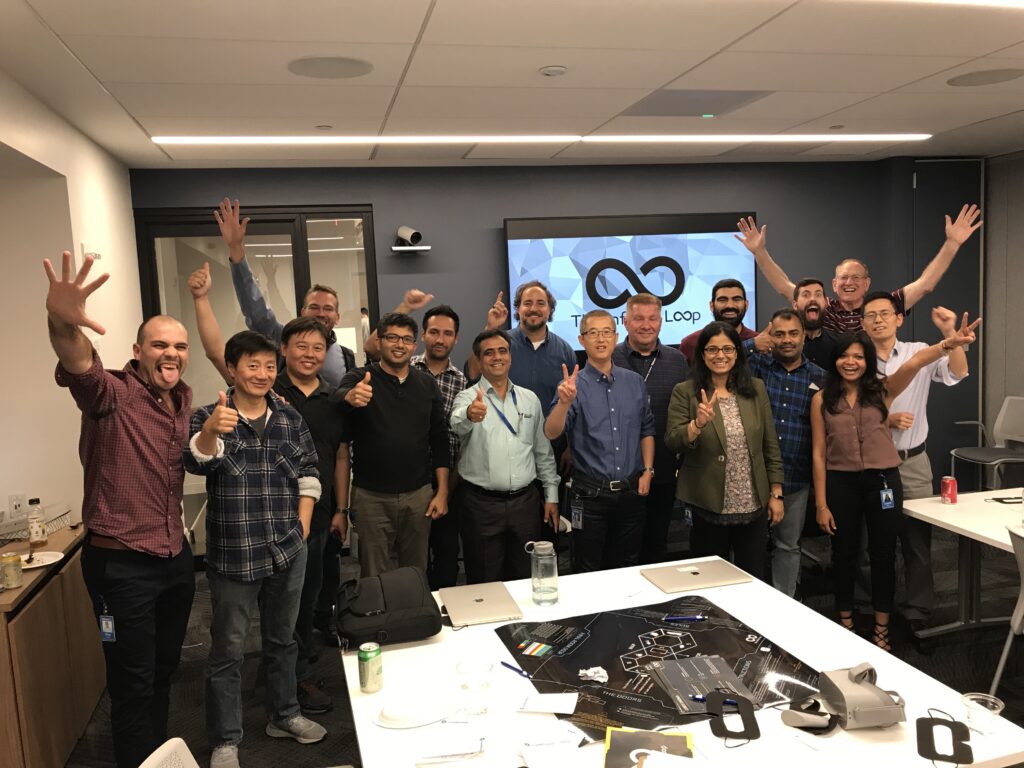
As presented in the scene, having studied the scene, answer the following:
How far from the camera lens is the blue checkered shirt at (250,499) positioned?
2590 millimetres

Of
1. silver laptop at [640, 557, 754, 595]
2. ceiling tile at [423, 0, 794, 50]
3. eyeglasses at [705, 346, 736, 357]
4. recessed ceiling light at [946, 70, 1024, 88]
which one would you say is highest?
recessed ceiling light at [946, 70, 1024, 88]

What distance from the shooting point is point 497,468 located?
3328 mm

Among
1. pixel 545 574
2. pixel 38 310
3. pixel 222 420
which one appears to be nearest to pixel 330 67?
pixel 222 420

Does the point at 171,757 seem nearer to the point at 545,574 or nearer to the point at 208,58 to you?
the point at 545,574

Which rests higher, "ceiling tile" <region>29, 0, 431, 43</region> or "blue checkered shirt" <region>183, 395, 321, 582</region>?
"ceiling tile" <region>29, 0, 431, 43</region>

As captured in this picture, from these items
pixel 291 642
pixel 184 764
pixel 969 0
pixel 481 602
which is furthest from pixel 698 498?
pixel 184 764

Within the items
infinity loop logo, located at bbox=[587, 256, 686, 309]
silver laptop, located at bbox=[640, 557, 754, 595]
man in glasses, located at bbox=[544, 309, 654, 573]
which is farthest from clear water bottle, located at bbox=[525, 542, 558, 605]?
infinity loop logo, located at bbox=[587, 256, 686, 309]

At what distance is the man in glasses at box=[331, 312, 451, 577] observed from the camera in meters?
3.24

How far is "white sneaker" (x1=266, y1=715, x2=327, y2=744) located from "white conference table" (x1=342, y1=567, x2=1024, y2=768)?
1.12 metres

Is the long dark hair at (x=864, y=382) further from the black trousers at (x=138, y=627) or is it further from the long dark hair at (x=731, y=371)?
the black trousers at (x=138, y=627)

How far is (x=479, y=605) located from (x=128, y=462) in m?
1.23

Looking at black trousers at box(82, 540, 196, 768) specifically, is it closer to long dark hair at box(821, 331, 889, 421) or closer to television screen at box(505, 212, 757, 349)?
long dark hair at box(821, 331, 889, 421)

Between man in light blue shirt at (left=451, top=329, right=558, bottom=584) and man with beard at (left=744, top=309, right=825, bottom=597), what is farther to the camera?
man with beard at (left=744, top=309, right=825, bottom=597)

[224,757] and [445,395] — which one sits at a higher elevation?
[445,395]
